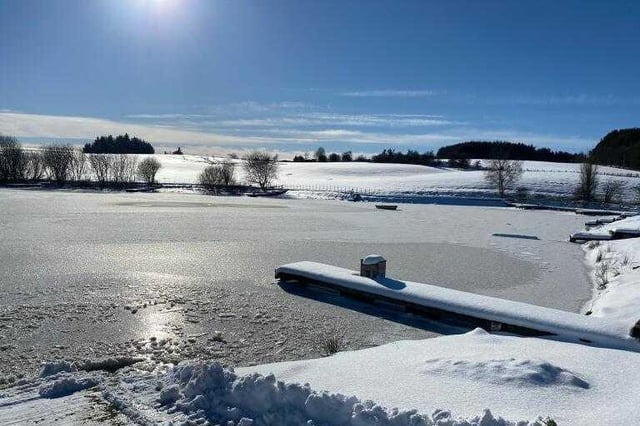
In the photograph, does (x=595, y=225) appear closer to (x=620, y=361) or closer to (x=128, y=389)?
(x=620, y=361)

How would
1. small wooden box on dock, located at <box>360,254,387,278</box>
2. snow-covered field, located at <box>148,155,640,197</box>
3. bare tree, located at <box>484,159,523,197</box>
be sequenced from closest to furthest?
small wooden box on dock, located at <box>360,254,387,278</box> → snow-covered field, located at <box>148,155,640,197</box> → bare tree, located at <box>484,159,523,197</box>

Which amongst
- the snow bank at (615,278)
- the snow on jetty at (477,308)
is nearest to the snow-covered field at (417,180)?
the snow bank at (615,278)

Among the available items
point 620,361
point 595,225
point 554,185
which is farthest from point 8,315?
point 554,185

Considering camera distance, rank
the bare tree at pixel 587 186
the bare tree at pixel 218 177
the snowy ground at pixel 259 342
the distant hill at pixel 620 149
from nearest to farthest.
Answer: the snowy ground at pixel 259 342 → the bare tree at pixel 587 186 → the bare tree at pixel 218 177 → the distant hill at pixel 620 149

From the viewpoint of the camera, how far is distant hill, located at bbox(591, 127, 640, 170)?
80.6 metres

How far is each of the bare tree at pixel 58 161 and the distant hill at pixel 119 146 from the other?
51.2 metres

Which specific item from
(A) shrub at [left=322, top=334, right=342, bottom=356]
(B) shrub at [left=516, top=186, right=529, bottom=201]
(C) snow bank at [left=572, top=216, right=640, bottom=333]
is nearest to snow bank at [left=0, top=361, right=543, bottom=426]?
(A) shrub at [left=322, top=334, right=342, bottom=356]

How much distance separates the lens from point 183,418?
4.06 metres

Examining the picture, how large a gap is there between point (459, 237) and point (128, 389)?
16.7 meters

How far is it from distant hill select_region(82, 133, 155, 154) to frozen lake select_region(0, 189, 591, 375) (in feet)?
343

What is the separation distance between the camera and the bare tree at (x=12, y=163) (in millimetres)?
60000

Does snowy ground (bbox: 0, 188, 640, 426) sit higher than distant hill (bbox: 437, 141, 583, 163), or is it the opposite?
distant hill (bbox: 437, 141, 583, 163)

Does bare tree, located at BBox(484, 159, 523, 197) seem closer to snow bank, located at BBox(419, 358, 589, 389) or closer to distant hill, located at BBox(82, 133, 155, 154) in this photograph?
Answer: snow bank, located at BBox(419, 358, 589, 389)

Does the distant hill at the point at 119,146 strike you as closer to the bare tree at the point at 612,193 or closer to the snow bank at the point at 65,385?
the bare tree at the point at 612,193
